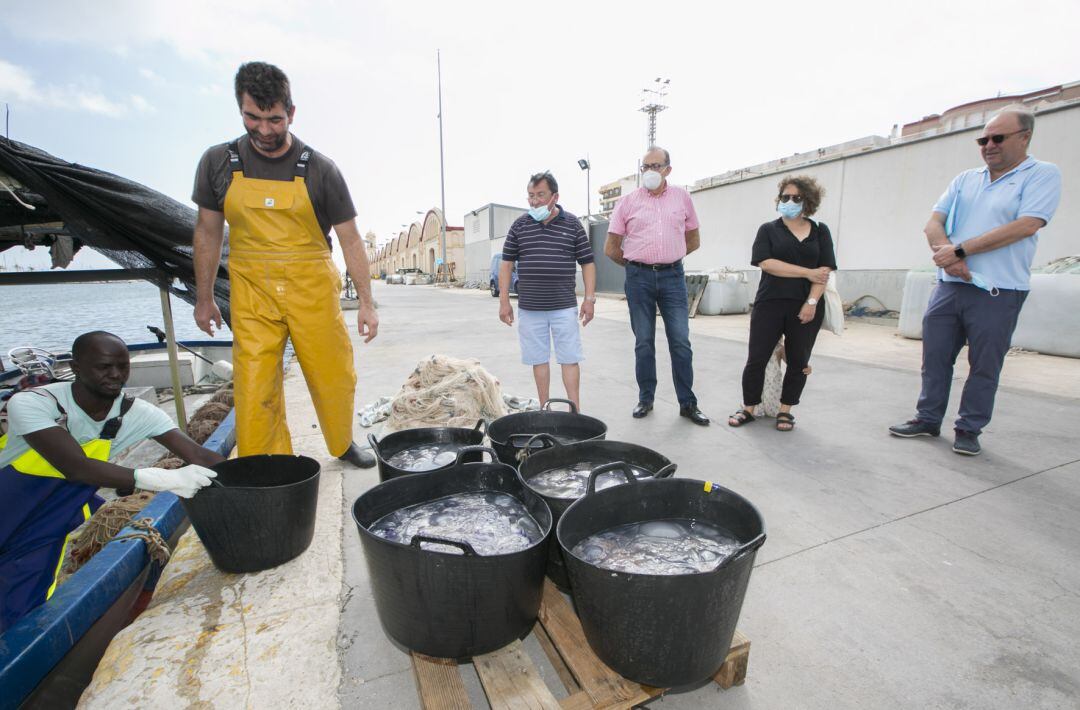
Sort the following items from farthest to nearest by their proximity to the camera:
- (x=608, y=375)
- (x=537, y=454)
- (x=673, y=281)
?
1. (x=608, y=375)
2. (x=673, y=281)
3. (x=537, y=454)

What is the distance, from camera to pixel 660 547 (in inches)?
62.9

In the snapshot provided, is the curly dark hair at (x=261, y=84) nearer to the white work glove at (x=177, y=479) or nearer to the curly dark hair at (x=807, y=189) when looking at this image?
the white work glove at (x=177, y=479)

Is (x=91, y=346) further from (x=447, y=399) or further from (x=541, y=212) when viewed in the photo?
(x=541, y=212)

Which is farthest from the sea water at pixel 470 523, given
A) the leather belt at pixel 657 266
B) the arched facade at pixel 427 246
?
the arched facade at pixel 427 246

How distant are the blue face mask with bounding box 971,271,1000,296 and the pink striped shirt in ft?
5.39

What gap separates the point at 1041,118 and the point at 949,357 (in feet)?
23.1

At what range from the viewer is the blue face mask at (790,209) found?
3.39 metres

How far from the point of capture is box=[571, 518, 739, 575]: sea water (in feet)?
4.94

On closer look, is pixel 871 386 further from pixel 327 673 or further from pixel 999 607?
A: pixel 327 673

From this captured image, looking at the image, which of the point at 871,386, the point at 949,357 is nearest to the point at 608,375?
the point at 871,386

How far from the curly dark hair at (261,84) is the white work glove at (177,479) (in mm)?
1535

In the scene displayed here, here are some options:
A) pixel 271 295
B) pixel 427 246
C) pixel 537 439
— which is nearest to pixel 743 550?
pixel 537 439

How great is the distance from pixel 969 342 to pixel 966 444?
618 millimetres

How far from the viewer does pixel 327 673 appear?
1.50 metres
